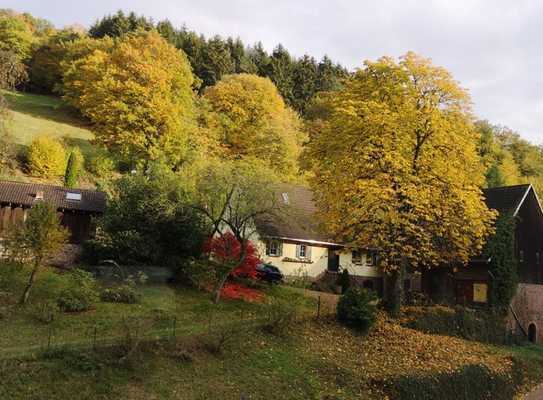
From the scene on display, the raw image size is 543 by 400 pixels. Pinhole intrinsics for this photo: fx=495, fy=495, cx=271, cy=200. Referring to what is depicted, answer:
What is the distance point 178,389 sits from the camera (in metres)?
13.9

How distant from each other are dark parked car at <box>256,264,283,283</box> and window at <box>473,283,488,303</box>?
1329 cm

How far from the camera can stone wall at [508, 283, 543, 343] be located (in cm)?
3302

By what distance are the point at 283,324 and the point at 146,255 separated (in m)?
10.1

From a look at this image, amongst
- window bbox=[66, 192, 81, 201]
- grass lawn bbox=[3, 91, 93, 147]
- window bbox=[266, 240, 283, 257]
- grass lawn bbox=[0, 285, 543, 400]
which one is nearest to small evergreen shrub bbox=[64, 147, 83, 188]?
grass lawn bbox=[3, 91, 93, 147]

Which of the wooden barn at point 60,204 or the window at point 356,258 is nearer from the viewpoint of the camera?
the wooden barn at point 60,204

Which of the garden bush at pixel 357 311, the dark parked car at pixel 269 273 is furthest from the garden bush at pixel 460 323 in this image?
the dark parked car at pixel 269 273

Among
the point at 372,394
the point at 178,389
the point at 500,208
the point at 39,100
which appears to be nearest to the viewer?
the point at 178,389

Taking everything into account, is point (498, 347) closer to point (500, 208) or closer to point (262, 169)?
point (500, 208)

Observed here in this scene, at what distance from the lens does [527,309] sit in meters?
34.2

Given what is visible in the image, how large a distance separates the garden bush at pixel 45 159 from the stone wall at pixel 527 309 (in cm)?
3946

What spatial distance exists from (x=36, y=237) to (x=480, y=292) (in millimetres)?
27527

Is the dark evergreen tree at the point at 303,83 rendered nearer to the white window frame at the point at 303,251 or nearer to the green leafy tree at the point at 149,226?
the white window frame at the point at 303,251

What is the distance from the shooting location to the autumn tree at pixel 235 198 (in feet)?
86.4

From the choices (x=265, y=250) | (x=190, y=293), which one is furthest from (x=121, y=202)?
(x=265, y=250)
